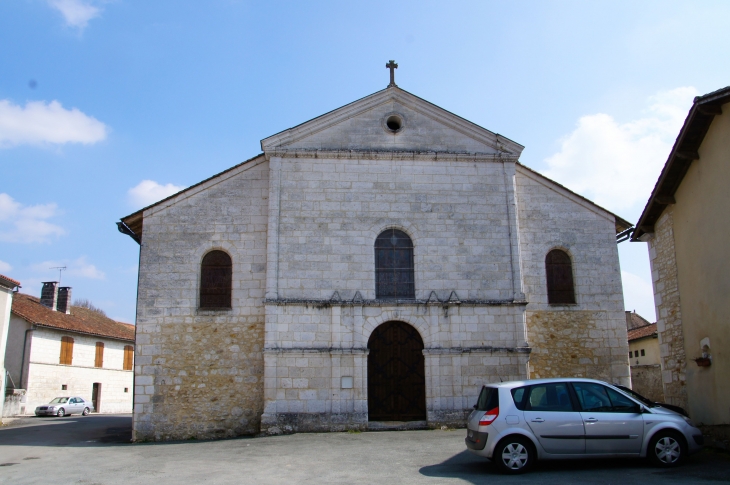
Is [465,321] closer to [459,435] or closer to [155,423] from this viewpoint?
[459,435]

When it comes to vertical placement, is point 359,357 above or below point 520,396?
above

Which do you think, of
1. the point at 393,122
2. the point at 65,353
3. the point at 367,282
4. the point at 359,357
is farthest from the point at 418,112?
the point at 65,353

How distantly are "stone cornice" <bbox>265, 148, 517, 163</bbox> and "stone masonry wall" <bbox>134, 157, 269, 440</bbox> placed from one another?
0.82 m

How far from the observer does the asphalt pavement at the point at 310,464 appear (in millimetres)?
8172

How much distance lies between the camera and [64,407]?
26.6 m

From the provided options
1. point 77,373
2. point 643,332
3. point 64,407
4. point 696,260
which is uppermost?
point 696,260

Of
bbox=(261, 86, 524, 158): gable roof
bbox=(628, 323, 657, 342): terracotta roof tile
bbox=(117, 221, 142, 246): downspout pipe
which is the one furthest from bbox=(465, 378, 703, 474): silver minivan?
bbox=(628, 323, 657, 342): terracotta roof tile

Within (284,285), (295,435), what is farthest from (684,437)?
(284,285)

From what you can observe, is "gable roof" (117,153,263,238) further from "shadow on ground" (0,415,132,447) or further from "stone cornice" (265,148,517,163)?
"shadow on ground" (0,415,132,447)

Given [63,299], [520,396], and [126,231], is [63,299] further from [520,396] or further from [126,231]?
[520,396]

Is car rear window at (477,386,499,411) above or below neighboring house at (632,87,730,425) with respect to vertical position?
below

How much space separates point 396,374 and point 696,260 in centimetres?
719

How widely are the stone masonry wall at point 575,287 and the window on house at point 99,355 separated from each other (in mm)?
24578

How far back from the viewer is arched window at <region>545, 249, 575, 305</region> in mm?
15953
